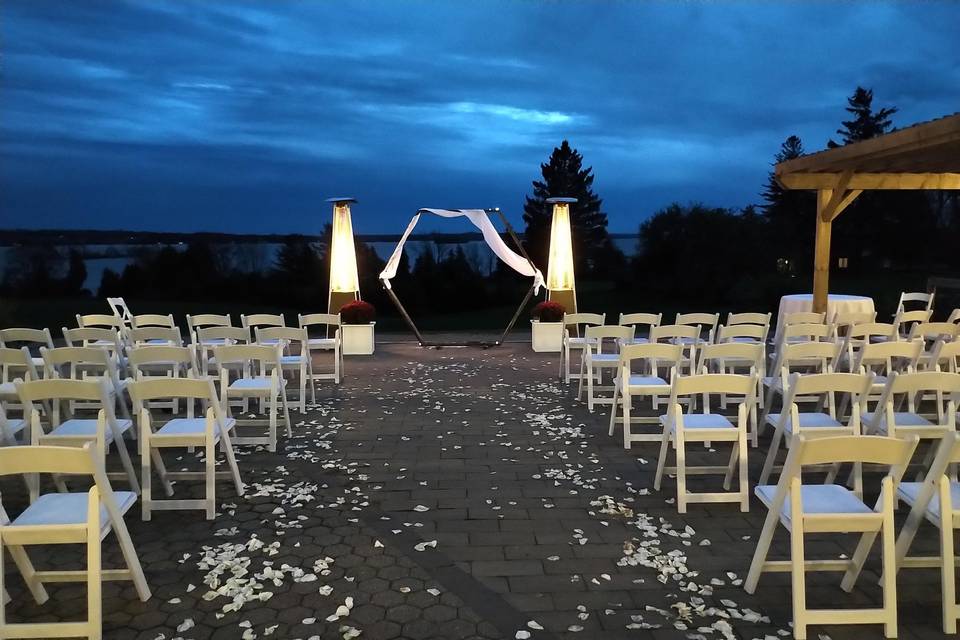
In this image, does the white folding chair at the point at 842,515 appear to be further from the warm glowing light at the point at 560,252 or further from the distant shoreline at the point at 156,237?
the distant shoreline at the point at 156,237

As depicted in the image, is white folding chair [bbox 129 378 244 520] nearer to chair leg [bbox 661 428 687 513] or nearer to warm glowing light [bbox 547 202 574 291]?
chair leg [bbox 661 428 687 513]

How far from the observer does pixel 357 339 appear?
10.4 metres

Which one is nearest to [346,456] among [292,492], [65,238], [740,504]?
[292,492]

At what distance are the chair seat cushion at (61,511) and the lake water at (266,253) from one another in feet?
53.0

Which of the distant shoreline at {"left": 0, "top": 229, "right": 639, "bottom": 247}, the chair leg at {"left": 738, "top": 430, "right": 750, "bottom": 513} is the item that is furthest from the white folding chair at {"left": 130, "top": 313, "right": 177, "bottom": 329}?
the distant shoreline at {"left": 0, "top": 229, "right": 639, "bottom": 247}

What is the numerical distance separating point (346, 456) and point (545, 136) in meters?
34.7

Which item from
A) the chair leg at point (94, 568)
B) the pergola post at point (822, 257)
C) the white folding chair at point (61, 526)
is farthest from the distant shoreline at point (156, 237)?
the chair leg at point (94, 568)

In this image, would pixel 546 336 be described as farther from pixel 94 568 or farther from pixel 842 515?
pixel 94 568

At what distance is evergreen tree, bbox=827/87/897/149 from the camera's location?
1259 inches

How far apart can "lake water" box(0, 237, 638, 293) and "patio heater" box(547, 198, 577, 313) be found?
8195 millimetres

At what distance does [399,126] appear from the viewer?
132 feet

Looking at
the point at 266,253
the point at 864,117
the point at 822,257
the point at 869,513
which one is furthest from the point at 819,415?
the point at 864,117

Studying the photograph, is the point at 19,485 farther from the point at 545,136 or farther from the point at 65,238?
the point at 545,136

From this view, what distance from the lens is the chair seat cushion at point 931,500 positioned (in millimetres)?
2875
